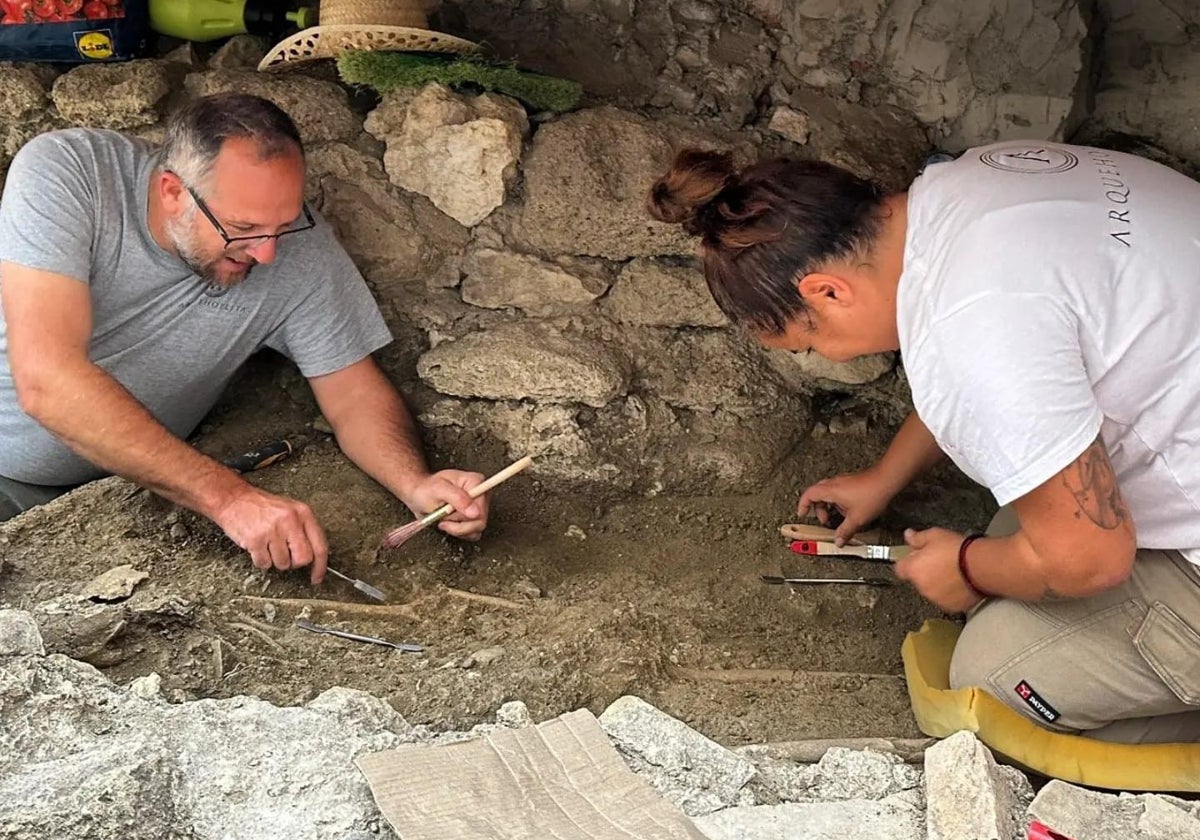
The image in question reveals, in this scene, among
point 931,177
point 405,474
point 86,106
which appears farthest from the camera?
point 86,106

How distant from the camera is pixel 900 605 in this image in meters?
2.65

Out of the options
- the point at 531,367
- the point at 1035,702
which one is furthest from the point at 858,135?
the point at 1035,702

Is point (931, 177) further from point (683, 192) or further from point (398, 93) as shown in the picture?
point (398, 93)

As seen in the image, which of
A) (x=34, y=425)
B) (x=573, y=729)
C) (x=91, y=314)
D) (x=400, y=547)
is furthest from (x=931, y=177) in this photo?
(x=34, y=425)

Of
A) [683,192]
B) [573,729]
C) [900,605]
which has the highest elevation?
[683,192]

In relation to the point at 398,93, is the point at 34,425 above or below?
below

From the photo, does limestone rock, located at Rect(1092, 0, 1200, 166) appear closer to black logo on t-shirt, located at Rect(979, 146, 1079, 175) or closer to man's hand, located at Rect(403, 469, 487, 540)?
black logo on t-shirt, located at Rect(979, 146, 1079, 175)

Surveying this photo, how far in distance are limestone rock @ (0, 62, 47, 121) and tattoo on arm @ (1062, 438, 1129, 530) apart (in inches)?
100

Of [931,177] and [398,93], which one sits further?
[398,93]

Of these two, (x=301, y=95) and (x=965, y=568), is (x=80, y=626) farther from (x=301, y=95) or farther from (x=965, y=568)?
(x=965, y=568)

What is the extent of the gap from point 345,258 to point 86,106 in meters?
0.74

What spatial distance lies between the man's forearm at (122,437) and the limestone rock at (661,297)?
1.03 m

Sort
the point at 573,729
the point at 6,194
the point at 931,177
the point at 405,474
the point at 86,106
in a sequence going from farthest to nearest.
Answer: the point at 86,106
the point at 405,474
the point at 6,194
the point at 931,177
the point at 573,729

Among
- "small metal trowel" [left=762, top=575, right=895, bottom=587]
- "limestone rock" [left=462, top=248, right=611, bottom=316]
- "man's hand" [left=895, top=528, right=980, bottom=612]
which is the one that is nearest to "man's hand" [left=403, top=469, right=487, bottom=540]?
"limestone rock" [left=462, top=248, right=611, bottom=316]
